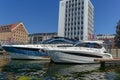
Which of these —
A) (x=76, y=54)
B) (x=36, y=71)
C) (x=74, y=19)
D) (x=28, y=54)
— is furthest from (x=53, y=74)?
(x=74, y=19)

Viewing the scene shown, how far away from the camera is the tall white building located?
114 meters

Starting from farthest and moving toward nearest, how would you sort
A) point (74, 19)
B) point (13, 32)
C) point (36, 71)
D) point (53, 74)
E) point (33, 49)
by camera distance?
1. point (13, 32)
2. point (74, 19)
3. point (33, 49)
4. point (36, 71)
5. point (53, 74)

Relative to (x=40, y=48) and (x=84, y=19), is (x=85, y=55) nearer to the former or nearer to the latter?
(x=40, y=48)

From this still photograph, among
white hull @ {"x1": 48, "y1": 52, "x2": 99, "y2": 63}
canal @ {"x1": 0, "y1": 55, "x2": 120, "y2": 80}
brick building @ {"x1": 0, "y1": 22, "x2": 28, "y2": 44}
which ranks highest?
brick building @ {"x1": 0, "y1": 22, "x2": 28, "y2": 44}

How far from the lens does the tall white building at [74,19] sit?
113694mm

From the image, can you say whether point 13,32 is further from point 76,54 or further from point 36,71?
point 36,71

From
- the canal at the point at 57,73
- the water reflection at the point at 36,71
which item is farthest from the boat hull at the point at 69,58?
the canal at the point at 57,73

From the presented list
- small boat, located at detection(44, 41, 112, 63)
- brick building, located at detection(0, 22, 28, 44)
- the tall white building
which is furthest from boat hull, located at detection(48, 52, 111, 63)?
brick building, located at detection(0, 22, 28, 44)

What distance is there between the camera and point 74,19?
385 ft

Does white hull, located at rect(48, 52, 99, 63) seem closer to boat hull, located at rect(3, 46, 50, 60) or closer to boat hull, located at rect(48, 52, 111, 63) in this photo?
boat hull, located at rect(48, 52, 111, 63)

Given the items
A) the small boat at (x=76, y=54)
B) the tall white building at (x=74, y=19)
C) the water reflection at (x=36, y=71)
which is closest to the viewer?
the water reflection at (x=36, y=71)

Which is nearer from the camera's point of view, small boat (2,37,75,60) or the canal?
the canal

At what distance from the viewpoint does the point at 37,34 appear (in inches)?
6412

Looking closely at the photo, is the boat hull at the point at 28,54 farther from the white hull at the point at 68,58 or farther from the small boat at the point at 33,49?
the white hull at the point at 68,58
